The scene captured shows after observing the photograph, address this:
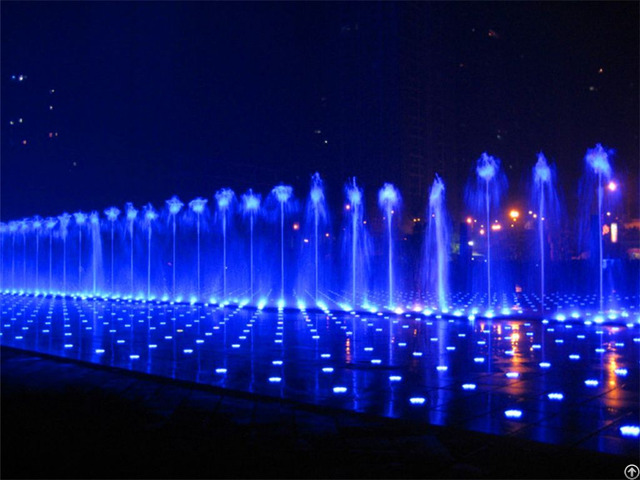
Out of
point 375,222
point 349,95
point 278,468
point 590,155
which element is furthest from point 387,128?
point 278,468

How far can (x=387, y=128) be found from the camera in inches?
1674

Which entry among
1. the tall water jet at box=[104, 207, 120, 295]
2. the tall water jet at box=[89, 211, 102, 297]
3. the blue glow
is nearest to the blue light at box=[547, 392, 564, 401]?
the blue glow

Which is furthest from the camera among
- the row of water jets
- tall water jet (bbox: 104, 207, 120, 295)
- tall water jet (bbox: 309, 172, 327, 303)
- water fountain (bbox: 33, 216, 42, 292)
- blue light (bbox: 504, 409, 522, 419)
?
water fountain (bbox: 33, 216, 42, 292)

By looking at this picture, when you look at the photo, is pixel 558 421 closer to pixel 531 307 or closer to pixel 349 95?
pixel 531 307

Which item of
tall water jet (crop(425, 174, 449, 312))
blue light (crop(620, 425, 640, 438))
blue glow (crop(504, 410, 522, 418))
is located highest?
tall water jet (crop(425, 174, 449, 312))

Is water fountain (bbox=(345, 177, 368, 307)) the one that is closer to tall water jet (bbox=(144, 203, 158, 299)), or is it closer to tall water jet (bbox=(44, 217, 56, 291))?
tall water jet (bbox=(144, 203, 158, 299))

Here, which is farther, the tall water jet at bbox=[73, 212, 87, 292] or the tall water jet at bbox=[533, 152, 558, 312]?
the tall water jet at bbox=[73, 212, 87, 292]

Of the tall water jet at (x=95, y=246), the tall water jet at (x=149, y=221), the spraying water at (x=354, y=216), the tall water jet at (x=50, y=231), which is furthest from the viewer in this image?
the tall water jet at (x=50, y=231)

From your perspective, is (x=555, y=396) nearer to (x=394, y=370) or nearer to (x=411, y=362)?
(x=394, y=370)

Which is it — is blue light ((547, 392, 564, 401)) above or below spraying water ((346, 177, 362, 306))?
below

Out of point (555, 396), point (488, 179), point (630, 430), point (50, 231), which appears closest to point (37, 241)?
point (50, 231)

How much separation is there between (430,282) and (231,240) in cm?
1132

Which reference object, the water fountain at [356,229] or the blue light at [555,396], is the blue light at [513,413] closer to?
the blue light at [555,396]

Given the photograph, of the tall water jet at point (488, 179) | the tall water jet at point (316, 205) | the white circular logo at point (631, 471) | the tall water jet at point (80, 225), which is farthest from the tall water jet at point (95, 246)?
the white circular logo at point (631, 471)
